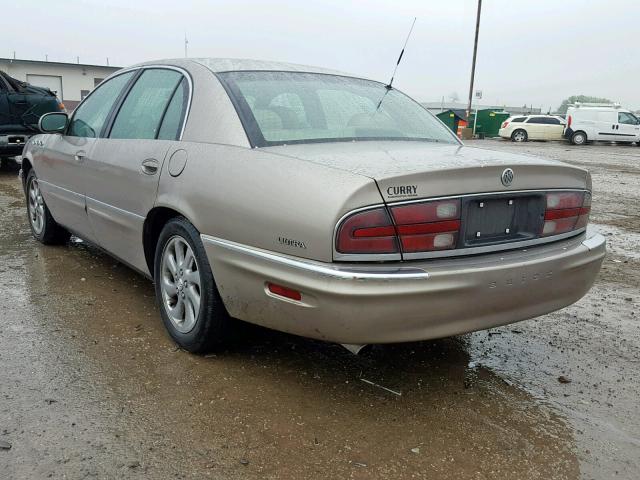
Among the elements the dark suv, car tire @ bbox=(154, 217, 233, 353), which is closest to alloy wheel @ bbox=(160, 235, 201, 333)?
car tire @ bbox=(154, 217, 233, 353)

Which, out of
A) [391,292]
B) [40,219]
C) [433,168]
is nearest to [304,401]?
[391,292]

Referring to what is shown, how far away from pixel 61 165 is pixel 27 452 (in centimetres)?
276

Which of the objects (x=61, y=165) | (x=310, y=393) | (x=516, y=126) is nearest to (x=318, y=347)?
(x=310, y=393)

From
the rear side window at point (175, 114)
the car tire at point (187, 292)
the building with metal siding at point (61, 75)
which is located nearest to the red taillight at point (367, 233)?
the car tire at point (187, 292)

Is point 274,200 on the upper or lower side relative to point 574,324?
upper

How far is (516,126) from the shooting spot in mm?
31703

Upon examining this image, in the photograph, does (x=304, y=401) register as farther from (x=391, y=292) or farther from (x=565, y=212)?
(x=565, y=212)

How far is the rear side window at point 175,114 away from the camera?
10.8ft

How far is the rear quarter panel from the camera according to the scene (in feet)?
7.69

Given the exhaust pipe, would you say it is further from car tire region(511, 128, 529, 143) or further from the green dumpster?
the green dumpster

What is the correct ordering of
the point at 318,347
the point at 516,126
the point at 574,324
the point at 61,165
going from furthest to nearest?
the point at 516,126 < the point at 61,165 < the point at 574,324 < the point at 318,347

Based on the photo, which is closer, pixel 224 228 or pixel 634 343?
pixel 224 228

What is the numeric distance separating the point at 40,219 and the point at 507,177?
4.26m

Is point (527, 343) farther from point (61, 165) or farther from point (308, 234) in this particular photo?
point (61, 165)
